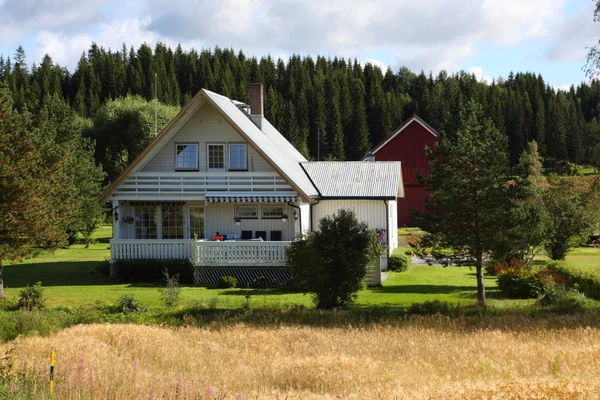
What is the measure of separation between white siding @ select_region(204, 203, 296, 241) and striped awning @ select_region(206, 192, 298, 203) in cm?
125

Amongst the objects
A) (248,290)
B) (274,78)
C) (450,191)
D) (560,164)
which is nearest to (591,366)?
(450,191)

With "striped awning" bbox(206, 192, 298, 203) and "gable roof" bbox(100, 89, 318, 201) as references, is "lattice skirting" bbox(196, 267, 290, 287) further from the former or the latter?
"gable roof" bbox(100, 89, 318, 201)

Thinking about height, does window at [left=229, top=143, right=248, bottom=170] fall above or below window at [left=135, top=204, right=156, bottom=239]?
above

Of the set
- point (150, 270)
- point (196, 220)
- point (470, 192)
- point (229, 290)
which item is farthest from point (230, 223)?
point (470, 192)

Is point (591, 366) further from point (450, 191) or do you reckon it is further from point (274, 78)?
point (274, 78)

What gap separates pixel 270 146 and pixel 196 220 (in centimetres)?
510

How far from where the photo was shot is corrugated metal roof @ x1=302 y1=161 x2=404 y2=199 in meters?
34.7

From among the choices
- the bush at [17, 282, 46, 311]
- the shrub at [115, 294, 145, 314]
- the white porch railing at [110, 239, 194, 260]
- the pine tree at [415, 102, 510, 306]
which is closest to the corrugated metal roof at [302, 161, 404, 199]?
the white porch railing at [110, 239, 194, 260]

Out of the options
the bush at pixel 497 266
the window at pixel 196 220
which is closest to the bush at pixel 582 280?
the bush at pixel 497 266

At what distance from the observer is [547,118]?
14825 centimetres

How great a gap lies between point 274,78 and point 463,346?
18068 centimetres

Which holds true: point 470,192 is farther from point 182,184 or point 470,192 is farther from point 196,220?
point 196,220

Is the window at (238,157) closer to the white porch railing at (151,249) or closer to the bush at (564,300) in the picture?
the white porch railing at (151,249)

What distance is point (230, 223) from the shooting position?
110ft
